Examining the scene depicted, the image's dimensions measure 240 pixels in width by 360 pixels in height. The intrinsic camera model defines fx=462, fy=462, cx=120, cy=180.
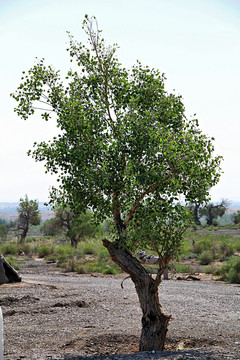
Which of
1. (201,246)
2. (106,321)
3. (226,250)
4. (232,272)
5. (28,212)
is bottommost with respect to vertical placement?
(106,321)

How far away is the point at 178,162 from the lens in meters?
7.86

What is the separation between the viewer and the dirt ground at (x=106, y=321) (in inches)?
337

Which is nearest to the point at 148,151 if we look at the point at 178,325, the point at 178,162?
the point at 178,162

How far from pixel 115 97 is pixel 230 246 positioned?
21669 millimetres

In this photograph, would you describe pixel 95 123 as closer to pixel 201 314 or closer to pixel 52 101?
pixel 52 101

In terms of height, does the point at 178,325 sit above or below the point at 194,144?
below

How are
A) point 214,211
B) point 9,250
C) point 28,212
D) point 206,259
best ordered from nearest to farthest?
point 206,259
point 9,250
point 28,212
point 214,211

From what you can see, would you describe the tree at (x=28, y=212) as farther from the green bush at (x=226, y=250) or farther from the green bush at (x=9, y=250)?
the green bush at (x=226, y=250)

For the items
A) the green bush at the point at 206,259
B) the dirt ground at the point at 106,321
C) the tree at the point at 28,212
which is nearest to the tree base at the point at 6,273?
the dirt ground at the point at 106,321

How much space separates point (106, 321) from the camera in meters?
11.1

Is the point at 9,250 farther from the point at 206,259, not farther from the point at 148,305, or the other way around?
the point at 148,305

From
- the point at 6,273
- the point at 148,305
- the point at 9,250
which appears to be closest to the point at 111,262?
the point at 6,273

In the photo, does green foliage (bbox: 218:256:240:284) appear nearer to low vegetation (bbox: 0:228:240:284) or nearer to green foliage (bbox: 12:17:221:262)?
low vegetation (bbox: 0:228:240:284)

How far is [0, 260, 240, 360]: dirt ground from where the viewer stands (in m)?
8.55
